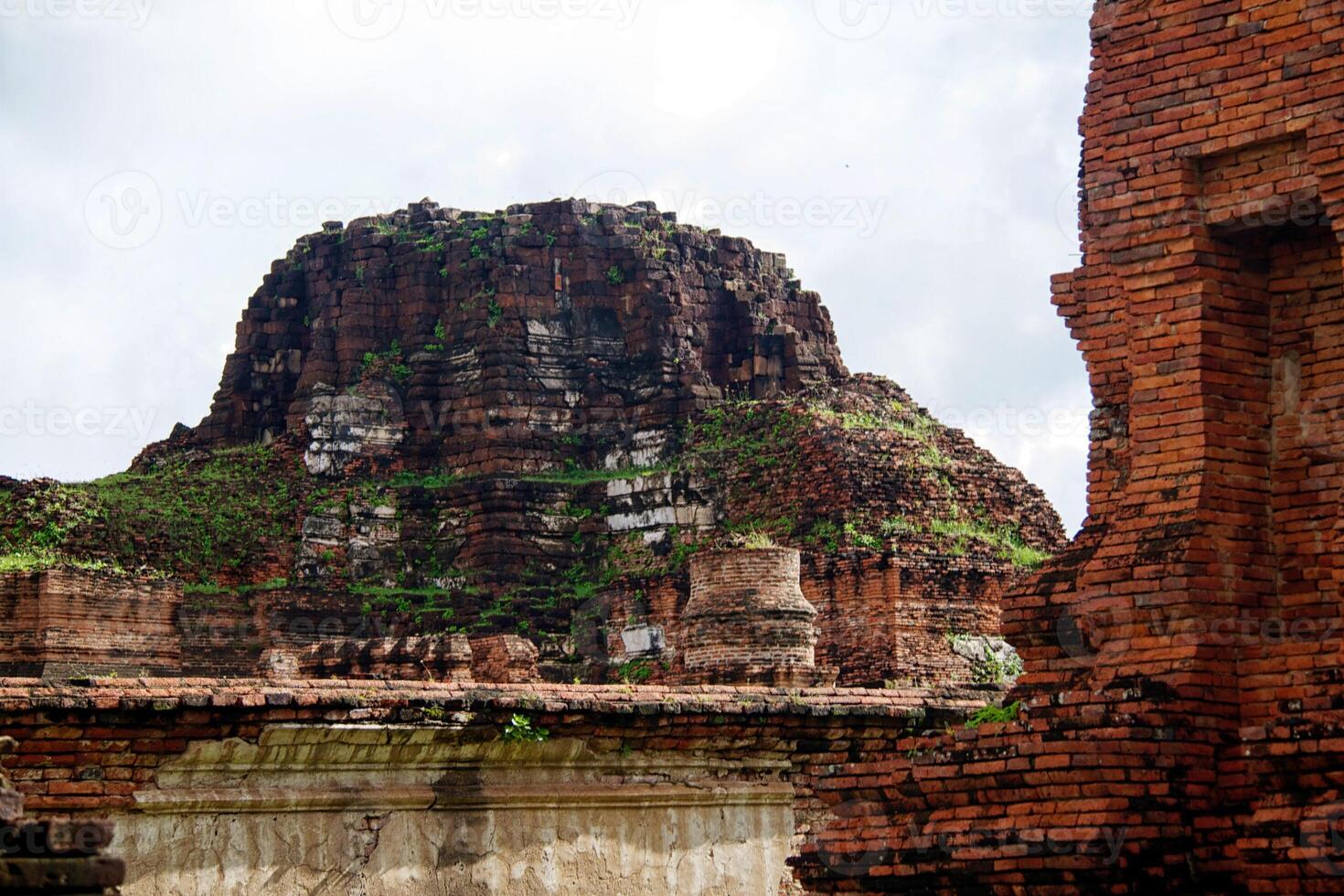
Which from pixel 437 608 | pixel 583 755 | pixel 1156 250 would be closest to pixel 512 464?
pixel 437 608

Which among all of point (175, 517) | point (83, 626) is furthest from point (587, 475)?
point (83, 626)

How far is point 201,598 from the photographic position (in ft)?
117

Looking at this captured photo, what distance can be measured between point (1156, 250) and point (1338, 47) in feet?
3.87

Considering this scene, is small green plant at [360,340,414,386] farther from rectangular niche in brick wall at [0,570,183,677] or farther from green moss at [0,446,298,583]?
rectangular niche in brick wall at [0,570,183,677]

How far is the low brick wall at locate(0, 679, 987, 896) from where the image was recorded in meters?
13.2

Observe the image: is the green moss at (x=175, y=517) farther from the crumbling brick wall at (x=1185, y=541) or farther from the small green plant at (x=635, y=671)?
the crumbling brick wall at (x=1185, y=541)

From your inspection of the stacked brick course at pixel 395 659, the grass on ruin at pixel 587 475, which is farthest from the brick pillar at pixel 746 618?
the grass on ruin at pixel 587 475

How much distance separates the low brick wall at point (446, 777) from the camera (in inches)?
520

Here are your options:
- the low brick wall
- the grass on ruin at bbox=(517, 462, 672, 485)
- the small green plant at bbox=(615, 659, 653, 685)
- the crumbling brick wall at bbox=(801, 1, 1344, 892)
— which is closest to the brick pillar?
the small green plant at bbox=(615, 659, 653, 685)

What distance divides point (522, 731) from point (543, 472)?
83.7 ft

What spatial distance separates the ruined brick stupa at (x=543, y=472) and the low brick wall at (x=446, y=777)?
14.7m

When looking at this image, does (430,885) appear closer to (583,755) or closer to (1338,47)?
(583,755)

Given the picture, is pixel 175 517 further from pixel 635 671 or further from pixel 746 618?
pixel 746 618

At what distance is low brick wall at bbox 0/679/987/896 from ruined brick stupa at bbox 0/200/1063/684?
14694mm
